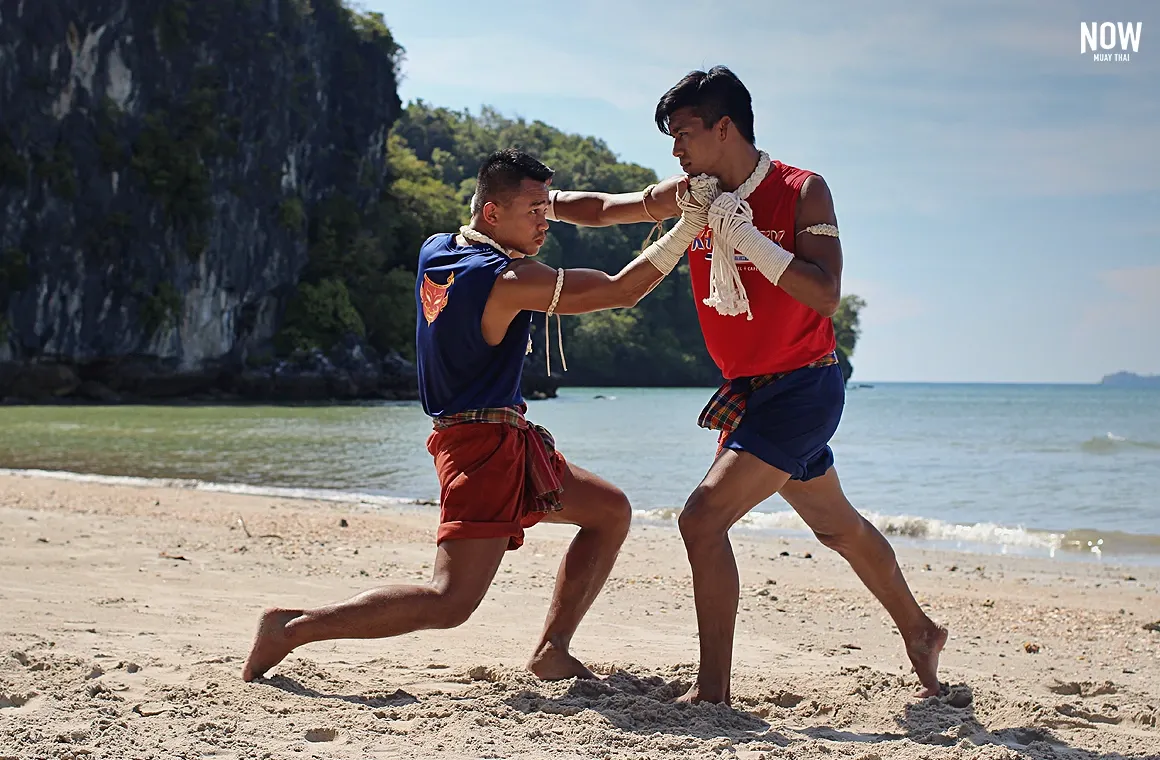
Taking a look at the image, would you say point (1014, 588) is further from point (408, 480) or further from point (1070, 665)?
point (408, 480)

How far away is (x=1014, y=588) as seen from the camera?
296 inches

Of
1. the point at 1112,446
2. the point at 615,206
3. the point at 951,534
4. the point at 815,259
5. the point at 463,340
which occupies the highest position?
the point at 615,206

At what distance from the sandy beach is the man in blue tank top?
0.29 meters

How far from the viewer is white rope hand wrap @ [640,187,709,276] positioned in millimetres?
3768

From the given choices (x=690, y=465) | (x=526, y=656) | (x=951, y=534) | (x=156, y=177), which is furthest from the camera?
(x=156, y=177)

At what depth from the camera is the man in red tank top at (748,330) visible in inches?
145

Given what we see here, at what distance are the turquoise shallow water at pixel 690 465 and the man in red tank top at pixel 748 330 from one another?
6770mm

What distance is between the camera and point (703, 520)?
3.72m

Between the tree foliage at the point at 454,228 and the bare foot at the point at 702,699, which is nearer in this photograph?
the bare foot at the point at 702,699

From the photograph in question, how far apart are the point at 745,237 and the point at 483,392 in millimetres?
1018

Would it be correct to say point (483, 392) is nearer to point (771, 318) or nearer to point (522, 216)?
point (522, 216)

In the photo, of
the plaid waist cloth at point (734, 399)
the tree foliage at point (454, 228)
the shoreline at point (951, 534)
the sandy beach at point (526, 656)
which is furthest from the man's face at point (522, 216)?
the tree foliage at point (454, 228)

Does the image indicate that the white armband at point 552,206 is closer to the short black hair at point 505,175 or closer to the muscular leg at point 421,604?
the short black hair at point 505,175

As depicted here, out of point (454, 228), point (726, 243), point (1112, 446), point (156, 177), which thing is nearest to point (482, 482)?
point (726, 243)
